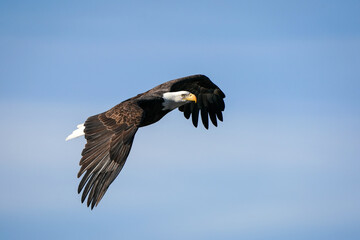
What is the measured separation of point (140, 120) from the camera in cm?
1328

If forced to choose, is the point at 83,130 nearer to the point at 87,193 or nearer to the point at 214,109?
the point at 87,193

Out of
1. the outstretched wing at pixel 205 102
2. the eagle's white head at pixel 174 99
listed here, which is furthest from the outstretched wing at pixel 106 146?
the outstretched wing at pixel 205 102

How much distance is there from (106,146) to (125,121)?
0.88 metres

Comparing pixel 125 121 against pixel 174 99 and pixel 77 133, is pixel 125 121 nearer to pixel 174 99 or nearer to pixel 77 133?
pixel 77 133

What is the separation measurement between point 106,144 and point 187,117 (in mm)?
5319

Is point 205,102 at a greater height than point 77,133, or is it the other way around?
point 205,102

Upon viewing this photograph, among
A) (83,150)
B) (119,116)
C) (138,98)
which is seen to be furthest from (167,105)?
(83,150)

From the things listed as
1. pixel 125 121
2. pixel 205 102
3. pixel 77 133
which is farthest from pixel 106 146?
pixel 205 102

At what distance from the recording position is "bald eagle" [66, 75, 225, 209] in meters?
12.0

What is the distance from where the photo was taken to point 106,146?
1259 centimetres

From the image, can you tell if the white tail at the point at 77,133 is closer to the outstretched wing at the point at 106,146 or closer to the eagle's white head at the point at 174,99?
the outstretched wing at the point at 106,146

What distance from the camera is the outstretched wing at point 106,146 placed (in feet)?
38.9

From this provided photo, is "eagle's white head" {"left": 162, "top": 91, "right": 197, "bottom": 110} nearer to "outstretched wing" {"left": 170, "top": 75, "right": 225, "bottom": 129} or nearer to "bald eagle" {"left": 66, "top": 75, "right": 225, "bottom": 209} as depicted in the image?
"bald eagle" {"left": 66, "top": 75, "right": 225, "bottom": 209}

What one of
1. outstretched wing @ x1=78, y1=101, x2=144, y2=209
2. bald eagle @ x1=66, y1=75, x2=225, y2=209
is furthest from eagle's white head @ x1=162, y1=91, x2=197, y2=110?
outstretched wing @ x1=78, y1=101, x2=144, y2=209
